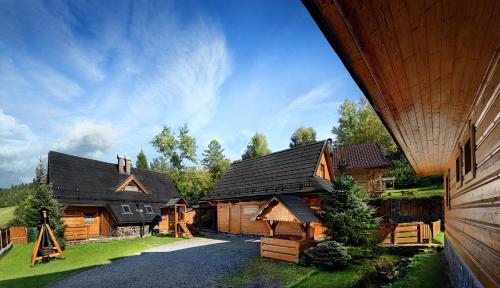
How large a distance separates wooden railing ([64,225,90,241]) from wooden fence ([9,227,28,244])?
90.9 inches

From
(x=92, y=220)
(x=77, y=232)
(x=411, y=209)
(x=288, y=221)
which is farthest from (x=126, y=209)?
(x=411, y=209)

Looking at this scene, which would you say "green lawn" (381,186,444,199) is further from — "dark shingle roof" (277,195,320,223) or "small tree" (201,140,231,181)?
"small tree" (201,140,231,181)

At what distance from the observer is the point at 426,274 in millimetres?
8438

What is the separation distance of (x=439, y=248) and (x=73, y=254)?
1776cm

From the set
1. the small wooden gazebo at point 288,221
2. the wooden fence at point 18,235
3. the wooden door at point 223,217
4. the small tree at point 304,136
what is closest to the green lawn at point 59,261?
the wooden fence at point 18,235

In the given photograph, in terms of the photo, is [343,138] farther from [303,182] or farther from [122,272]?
[122,272]

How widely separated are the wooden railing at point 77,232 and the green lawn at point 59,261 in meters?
1.88

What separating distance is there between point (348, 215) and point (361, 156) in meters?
19.7

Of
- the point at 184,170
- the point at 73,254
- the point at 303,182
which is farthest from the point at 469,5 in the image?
the point at 184,170

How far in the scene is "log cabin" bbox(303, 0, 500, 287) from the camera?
2207 mm

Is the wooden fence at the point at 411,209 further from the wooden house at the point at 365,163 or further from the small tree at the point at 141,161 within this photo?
the small tree at the point at 141,161

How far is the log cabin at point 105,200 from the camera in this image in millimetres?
20078

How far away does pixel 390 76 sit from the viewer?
11.0ft

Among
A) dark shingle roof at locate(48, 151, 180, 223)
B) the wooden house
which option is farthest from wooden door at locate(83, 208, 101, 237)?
the wooden house
